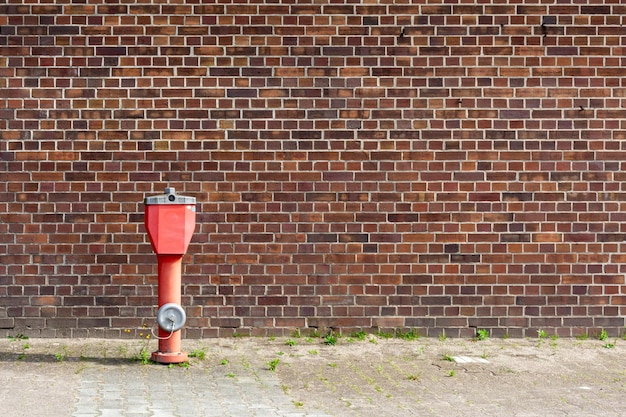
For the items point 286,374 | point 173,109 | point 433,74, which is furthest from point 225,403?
point 433,74

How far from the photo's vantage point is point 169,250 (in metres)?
7.76

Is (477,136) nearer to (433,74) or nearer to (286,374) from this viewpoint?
(433,74)

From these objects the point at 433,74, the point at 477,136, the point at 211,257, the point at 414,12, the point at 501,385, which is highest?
the point at 414,12

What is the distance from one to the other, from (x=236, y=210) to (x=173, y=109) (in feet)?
3.79

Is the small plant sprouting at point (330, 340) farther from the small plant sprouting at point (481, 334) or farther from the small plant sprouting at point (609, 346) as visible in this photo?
the small plant sprouting at point (609, 346)

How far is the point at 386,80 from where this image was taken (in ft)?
30.0

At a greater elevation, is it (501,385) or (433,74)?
(433,74)

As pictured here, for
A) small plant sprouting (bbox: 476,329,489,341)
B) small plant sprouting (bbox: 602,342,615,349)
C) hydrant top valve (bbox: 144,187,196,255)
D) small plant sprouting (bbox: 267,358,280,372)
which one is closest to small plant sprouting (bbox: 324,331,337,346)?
small plant sprouting (bbox: 267,358,280,372)

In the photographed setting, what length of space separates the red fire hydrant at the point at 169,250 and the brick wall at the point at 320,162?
1.20m

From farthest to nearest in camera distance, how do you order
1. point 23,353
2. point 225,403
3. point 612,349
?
point 612,349, point 23,353, point 225,403

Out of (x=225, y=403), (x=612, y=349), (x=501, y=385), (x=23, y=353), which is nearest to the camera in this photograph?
(x=225, y=403)

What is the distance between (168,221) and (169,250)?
246mm

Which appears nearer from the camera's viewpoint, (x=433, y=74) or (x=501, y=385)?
(x=501, y=385)

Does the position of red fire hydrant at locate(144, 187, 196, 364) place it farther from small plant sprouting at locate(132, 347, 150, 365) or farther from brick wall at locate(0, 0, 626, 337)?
brick wall at locate(0, 0, 626, 337)
